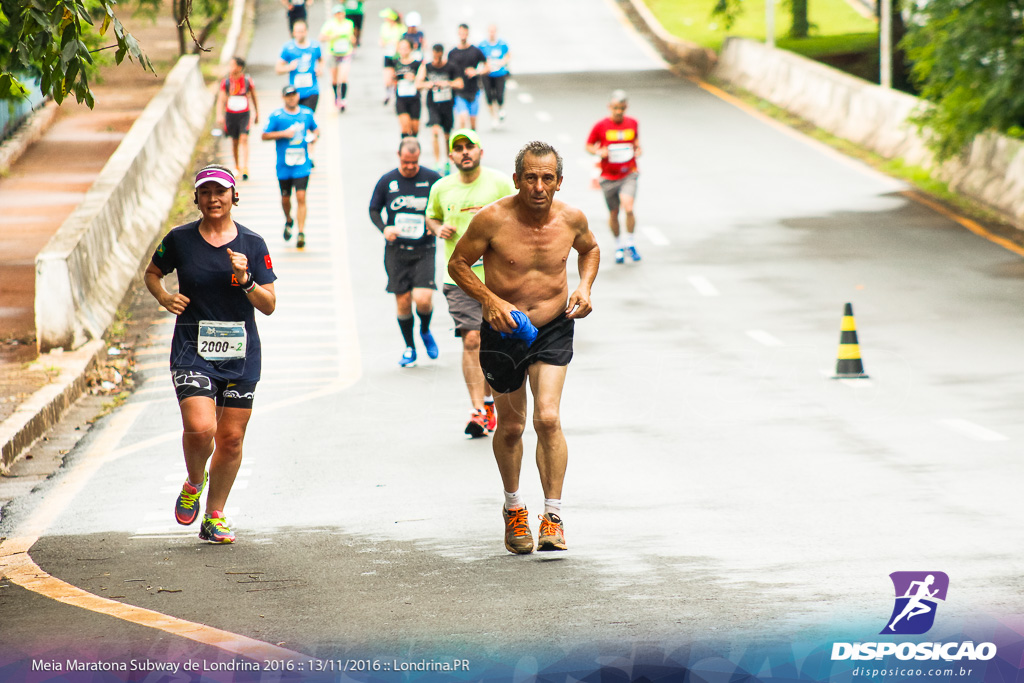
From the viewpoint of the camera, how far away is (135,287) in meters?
18.2

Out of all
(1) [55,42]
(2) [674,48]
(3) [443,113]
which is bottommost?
(2) [674,48]

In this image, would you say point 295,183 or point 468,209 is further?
point 295,183

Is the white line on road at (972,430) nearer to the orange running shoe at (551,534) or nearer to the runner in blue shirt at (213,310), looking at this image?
the orange running shoe at (551,534)

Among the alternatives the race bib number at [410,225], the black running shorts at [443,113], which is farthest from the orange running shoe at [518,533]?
the black running shorts at [443,113]

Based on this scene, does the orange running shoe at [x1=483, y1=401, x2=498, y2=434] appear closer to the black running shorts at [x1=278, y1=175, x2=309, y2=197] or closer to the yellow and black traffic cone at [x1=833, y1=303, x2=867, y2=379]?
the yellow and black traffic cone at [x1=833, y1=303, x2=867, y2=379]

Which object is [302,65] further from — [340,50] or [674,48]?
[674,48]

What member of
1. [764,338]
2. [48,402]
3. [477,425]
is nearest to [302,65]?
[764,338]

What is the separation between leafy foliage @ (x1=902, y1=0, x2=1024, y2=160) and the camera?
850 inches

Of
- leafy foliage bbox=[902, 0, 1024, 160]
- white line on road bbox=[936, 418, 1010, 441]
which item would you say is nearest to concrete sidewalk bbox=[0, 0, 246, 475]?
white line on road bbox=[936, 418, 1010, 441]

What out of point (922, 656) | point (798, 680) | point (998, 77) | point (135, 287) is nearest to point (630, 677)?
point (798, 680)

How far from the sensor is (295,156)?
19.8m

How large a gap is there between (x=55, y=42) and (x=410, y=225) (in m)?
6.68

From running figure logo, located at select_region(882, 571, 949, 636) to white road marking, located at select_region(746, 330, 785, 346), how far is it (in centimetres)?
782

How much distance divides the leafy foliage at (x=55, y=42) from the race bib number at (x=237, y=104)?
16957 mm
